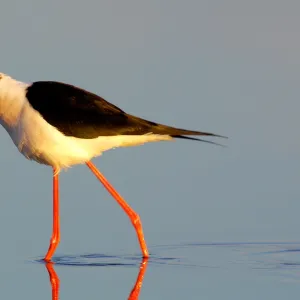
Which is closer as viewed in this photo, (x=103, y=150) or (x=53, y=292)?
(x=53, y=292)

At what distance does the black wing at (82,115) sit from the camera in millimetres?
9891

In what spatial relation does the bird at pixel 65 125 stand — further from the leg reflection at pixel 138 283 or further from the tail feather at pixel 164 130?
the leg reflection at pixel 138 283

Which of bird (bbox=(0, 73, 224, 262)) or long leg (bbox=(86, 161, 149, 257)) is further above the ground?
bird (bbox=(0, 73, 224, 262))

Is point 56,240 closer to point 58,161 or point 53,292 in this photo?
point 58,161

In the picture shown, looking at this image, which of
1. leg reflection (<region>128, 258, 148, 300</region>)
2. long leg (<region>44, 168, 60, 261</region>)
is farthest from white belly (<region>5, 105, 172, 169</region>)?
leg reflection (<region>128, 258, 148, 300</region>)

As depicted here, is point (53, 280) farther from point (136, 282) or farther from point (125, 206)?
point (125, 206)

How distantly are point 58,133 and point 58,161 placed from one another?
27 centimetres

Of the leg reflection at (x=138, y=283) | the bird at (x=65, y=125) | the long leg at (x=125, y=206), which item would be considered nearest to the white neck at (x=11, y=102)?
the bird at (x=65, y=125)

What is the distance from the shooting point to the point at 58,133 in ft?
32.3

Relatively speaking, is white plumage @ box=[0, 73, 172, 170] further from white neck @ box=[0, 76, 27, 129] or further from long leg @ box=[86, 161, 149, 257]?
long leg @ box=[86, 161, 149, 257]

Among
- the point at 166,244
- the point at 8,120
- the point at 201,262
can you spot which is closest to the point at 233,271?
the point at 201,262

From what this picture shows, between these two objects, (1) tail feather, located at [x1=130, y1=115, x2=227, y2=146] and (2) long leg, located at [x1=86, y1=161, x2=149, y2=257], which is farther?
(2) long leg, located at [x1=86, y1=161, x2=149, y2=257]

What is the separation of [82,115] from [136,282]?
175cm

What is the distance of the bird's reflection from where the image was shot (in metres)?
8.51
